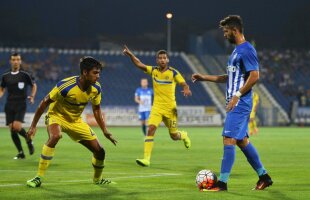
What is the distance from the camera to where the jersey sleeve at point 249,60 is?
1054 cm

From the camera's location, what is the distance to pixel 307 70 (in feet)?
201

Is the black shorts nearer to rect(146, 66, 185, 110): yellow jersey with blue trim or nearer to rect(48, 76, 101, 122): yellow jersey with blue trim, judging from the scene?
rect(146, 66, 185, 110): yellow jersey with blue trim

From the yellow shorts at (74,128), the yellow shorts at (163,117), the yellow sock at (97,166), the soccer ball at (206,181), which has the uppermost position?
the yellow shorts at (163,117)

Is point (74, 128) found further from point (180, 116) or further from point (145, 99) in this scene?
point (180, 116)

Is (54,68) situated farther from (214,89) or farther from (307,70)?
(307,70)

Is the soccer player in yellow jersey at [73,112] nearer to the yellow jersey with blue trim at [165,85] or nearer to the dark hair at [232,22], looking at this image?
the dark hair at [232,22]

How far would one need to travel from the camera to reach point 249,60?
10562 mm

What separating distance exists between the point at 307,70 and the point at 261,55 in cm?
439

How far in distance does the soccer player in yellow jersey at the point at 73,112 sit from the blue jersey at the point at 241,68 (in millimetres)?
1880

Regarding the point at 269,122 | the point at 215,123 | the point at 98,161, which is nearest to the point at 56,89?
the point at 98,161

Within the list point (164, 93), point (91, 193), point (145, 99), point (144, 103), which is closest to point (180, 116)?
point (145, 99)

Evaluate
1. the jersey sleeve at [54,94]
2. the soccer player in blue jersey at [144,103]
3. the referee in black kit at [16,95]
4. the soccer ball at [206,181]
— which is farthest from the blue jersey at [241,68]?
the soccer player in blue jersey at [144,103]

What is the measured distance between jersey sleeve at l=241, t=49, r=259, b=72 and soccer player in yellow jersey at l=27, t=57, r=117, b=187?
2.05m

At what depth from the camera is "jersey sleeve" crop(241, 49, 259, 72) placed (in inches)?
415
